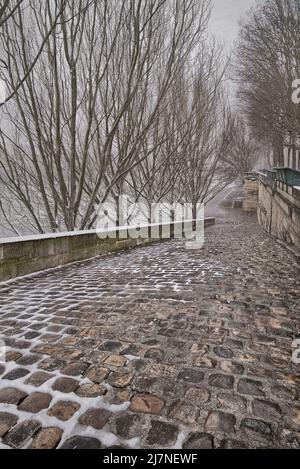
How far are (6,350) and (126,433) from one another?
1.31 m

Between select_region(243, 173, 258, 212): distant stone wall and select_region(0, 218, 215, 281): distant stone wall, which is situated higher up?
select_region(243, 173, 258, 212): distant stone wall

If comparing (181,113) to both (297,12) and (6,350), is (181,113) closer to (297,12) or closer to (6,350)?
(297,12)

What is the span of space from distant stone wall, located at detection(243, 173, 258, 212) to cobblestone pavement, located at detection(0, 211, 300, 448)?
70.6 feet

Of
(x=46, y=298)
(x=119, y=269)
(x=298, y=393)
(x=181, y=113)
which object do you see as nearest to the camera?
(x=298, y=393)

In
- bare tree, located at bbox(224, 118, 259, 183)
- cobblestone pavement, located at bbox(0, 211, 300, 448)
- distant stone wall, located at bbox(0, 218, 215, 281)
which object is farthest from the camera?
bare tree, located at bbox(224, 118, 259, 183)

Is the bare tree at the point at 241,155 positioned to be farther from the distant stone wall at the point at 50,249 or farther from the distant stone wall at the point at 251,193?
the distant stone wall at the point at 50,249

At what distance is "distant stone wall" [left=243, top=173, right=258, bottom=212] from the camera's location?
78.5 feet

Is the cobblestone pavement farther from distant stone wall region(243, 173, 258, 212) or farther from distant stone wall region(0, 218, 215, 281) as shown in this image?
distant stone wall region(243, 173, 258, 212)

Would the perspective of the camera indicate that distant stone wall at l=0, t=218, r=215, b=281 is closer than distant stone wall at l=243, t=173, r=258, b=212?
Yes

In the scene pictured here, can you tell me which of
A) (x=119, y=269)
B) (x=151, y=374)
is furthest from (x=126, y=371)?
(x=119, y=269)

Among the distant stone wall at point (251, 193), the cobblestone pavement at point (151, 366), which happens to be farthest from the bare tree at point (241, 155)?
the cobblestone pavement at point (151, 366)

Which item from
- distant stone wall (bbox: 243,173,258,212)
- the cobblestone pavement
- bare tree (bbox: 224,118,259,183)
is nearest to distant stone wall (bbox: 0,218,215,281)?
the cobblestone pavement

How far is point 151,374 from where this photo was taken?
6.37 feet

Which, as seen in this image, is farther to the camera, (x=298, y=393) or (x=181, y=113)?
(x=181, y=113)
